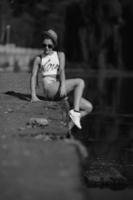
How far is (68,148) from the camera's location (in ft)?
11.9

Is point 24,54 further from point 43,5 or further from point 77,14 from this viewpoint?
point 43,5

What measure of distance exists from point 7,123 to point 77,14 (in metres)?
39.2

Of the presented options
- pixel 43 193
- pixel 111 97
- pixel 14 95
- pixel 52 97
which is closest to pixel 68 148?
pixel 43 193

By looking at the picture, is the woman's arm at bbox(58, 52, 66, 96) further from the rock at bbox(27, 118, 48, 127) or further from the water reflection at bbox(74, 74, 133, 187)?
the rock at bbox(27, 118, 48, 127)

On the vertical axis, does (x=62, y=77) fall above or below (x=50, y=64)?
below

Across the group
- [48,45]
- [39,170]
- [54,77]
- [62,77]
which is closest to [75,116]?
[62,77]

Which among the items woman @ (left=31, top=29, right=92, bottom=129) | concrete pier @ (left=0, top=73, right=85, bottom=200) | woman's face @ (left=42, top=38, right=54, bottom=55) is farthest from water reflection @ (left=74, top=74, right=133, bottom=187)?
concrete pier @ (left=0, top=73, right=85, bottom=200)

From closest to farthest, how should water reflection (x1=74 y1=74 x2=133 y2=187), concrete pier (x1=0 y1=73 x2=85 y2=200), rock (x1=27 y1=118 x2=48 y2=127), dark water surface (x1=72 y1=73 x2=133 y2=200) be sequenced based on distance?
concrete pier (x1=0 y1=73 x2=85 y2=200), rock (x1=27 y1=118 x2=48 y2=127), dark water surface (x1=72 y1=73 x2=133 y2=200), water reflection (x1=74 y1=74 x2=133 y2=187)

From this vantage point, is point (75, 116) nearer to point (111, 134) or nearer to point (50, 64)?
point (50, 64)

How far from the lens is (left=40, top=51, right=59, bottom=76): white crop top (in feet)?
23.2

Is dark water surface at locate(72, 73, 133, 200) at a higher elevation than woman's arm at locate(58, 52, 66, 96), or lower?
lower

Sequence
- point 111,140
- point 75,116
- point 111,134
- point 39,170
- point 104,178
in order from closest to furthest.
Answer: point 39,170, point 104,178, point 75,116, point 111,140, point 111,134

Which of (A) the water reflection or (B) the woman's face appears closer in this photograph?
(B) the woman's face

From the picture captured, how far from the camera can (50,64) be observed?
7.09 meters
